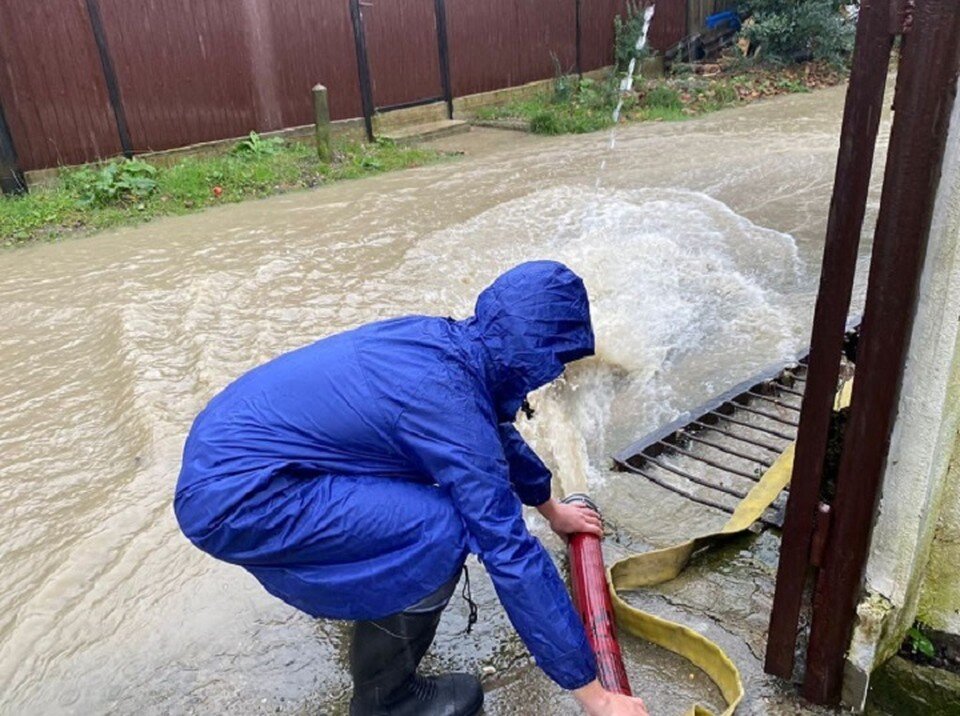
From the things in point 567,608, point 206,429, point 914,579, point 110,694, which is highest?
point 206,429

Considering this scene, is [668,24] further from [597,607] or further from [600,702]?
[600,702]

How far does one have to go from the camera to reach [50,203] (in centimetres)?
880

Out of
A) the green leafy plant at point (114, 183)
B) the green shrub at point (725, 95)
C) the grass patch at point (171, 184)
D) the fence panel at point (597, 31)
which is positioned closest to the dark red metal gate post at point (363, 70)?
the grass patch at point (171, 184)

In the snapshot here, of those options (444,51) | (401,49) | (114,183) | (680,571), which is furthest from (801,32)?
(680,571)


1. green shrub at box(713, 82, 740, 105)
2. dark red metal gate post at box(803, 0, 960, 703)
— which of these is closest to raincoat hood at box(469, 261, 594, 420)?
dark red metal gate post at box(803, 0, 960, 703)

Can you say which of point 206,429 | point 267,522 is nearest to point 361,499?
point 267,522

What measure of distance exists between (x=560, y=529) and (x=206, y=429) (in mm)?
1278

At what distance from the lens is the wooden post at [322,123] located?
10.4 m

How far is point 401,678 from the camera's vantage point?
7.86 feet

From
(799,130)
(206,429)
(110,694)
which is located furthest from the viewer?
(799,130)

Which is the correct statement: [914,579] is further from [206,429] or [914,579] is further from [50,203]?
[50,203]

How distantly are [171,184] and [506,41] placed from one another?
6.91 meters

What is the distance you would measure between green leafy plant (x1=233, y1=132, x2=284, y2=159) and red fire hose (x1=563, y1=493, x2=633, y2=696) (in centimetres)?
898

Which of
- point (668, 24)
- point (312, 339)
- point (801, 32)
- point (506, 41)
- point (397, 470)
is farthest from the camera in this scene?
point (668, 24)
